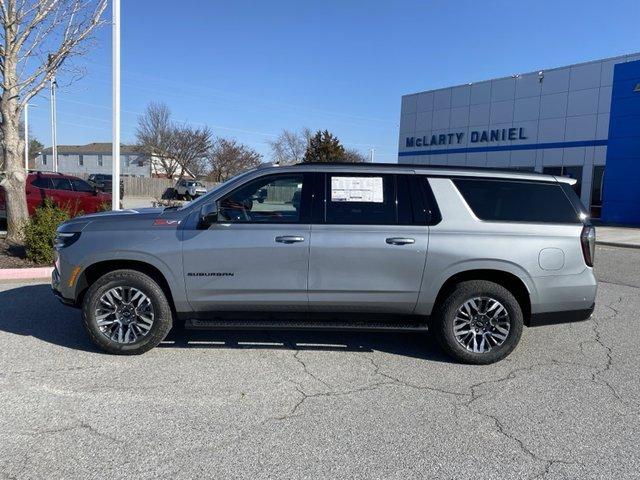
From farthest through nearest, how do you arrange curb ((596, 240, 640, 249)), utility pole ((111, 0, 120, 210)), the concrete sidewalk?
the concrete sidewalk < curb ((596, 240, 640, 249)) < utility pole ((111, 0, 120, 210))

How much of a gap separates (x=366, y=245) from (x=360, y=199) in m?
0.46

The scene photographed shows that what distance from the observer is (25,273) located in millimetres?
7906

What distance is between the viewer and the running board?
4559mm

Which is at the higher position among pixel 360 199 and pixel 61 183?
pixel 61 183

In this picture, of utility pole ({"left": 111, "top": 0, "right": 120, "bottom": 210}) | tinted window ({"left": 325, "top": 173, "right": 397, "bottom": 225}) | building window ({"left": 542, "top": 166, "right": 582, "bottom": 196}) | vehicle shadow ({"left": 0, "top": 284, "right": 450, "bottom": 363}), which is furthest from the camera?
building window ({"left": 542, "top": 166, "right": 582, "bottom": 196})

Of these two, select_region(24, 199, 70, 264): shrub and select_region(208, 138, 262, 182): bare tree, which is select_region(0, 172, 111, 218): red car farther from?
select_region(208, 138, 262, 182): bare tree

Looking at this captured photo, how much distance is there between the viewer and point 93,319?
15.1 ft

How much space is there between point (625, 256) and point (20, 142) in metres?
14.9

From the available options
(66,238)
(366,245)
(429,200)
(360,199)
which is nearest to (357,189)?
(360,199)

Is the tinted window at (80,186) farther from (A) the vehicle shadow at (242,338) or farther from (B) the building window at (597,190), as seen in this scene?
(B) the building window at (597,190)

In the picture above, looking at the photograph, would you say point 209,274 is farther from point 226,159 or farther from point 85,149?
point 85,149

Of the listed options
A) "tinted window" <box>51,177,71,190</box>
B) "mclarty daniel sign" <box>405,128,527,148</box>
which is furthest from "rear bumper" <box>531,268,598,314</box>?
"mclarty daniel sign" <box>405,128,527,148</box>

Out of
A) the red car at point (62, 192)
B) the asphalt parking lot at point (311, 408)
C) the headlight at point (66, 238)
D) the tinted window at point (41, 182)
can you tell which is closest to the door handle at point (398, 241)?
the asphalt parking lot at point (311, 408)

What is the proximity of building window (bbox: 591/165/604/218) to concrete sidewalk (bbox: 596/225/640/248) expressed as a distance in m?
4.36
